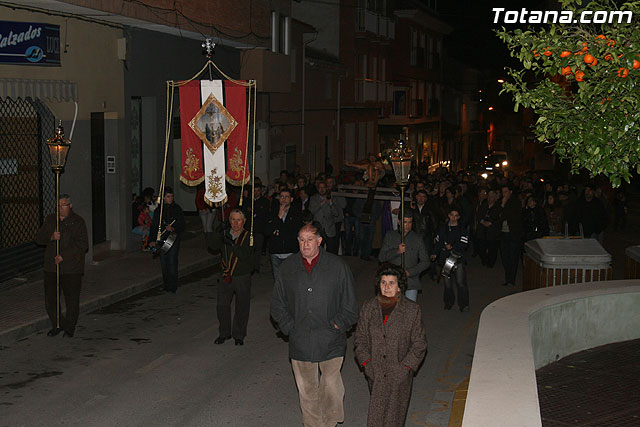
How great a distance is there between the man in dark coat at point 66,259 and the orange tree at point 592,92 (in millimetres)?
6480

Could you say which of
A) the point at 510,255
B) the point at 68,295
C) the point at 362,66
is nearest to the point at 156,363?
the point at 68,295

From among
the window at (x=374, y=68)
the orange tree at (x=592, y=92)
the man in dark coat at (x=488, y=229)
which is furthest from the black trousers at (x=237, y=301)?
the window at (x=374, y=68)

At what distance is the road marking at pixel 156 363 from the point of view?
10.3m

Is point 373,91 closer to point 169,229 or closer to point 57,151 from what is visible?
point 169,229

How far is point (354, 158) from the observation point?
4391 cm

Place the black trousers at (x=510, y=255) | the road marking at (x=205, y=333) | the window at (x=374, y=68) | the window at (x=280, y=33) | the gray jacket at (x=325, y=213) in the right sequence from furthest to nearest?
the window at (x=374, y=68), the window at (x=280, y=33), the gray jacket at (x=325, y=213), the black trousers at (x=510, y=255), the road marking at (x=205, y=333)

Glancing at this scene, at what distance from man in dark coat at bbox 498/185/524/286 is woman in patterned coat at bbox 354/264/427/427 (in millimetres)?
9608

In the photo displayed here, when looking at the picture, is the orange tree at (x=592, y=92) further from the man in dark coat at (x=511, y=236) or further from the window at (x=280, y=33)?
the window at (x=280, y=33)

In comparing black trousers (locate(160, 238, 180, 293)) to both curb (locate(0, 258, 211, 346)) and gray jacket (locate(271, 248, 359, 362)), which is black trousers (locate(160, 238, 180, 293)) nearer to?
curb (locate(0, 258, 211, 346))

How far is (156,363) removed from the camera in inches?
416

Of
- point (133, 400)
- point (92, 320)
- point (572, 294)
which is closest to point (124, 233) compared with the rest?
point (92, 320)

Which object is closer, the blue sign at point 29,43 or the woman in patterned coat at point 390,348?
the woman in patterned coat at point 390,348

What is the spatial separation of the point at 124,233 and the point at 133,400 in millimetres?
10607

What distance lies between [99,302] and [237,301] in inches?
147
